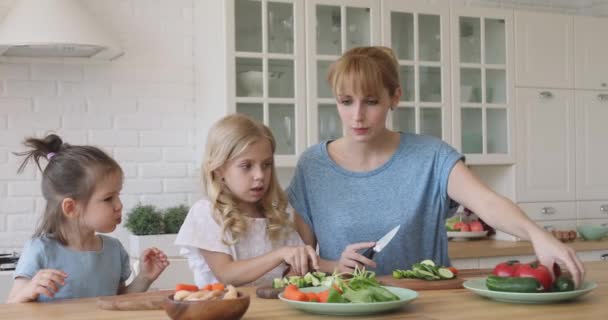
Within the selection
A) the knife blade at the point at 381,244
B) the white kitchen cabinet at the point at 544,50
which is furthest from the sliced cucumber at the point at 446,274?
the white kitchen cabinet at the point at 544,50

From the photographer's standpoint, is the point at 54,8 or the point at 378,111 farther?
the point at 54,8

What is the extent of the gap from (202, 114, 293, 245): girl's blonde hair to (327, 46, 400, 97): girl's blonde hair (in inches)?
10.9

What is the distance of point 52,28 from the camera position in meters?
3.55

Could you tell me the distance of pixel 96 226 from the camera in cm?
226

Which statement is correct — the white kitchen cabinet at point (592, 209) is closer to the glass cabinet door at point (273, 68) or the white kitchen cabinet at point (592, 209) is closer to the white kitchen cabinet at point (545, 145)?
the white kitchen cabinet at point (545, 145)

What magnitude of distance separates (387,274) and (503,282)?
710 mm

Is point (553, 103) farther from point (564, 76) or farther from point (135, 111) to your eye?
point (135, 111)

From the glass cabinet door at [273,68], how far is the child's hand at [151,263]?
5.67ft

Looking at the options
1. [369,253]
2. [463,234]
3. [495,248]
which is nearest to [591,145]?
[463,234]

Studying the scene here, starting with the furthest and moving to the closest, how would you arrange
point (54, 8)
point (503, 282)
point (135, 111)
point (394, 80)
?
point (135, 111) < point (54, 8) < point (394, 80) < point (503, 282)

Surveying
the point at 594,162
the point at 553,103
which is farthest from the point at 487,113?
the point at 594,162

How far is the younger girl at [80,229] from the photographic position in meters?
2.20

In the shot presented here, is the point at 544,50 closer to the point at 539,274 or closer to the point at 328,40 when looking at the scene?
the point at 328,40

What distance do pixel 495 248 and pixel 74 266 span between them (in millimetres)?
2553
